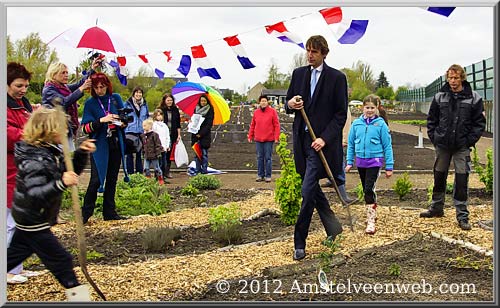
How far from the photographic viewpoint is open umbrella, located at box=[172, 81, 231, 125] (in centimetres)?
1292

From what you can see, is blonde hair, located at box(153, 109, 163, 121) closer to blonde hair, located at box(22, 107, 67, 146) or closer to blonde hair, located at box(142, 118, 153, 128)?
blonde hair, located at box(142, 118, 153, 128)

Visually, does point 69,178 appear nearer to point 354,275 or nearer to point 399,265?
point 354,275

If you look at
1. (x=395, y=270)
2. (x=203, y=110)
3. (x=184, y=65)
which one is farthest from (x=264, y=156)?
(x=395, y=270)

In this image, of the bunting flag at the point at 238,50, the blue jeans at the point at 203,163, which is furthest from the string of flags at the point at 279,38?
the blue jeans at the point at 203,163

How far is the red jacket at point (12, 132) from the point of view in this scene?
5137 mm

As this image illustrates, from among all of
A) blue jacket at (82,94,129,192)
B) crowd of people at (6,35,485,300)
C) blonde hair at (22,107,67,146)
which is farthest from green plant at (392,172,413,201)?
blonde hair at (22,107,67,146)

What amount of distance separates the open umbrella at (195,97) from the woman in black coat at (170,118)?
0.32 m

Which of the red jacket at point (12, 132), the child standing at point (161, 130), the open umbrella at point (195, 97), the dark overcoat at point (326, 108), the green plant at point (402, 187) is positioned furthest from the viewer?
the open umbrella at point (195, 97)

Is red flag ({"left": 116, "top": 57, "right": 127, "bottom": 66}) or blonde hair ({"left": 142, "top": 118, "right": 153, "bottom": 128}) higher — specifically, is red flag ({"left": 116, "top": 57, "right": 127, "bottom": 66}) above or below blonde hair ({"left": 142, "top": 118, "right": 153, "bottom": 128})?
above

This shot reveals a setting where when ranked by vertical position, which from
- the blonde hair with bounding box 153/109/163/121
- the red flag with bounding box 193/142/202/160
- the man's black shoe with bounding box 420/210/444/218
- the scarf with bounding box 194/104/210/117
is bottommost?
the man's black shoe with bounding box 420/210/444/218

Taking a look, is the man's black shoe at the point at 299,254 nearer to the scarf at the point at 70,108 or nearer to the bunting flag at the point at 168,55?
the scarf at the point at 70,108

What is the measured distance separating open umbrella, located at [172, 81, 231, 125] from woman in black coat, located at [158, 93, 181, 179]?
1.05 feet

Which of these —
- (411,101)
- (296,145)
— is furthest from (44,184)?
(411,101)

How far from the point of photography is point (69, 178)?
14.1 feet
